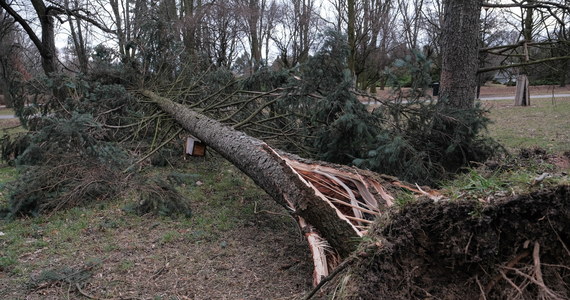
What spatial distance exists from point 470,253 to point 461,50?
4.43m

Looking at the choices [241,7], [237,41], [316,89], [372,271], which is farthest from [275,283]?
[237,41]

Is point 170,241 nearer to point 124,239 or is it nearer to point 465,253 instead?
point 124,239

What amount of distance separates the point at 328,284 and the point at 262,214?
2460 millimetres

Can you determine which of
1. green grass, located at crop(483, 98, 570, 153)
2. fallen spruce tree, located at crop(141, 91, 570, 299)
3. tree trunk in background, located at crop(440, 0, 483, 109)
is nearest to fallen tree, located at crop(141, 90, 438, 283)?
fallen spruce tree, located at crop(141, 91, 570, 299)

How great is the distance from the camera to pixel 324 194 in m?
3.37

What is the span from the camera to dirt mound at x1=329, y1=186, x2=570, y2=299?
1944mm

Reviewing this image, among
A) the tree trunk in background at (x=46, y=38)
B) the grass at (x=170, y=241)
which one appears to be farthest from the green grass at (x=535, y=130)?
the tree trunk in background at (x=46, y=38)

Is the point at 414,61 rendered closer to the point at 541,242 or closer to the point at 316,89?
the point at 316,89

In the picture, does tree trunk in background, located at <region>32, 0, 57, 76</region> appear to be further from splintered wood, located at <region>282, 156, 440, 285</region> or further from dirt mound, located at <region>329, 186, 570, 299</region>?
dirt mound, located at <region>329, 186, 570, 299</region>

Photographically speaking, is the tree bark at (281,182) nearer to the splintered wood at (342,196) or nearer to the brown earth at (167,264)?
the splintered wood at (342,196)

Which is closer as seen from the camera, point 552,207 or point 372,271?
point 552,207

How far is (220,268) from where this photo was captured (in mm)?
3332

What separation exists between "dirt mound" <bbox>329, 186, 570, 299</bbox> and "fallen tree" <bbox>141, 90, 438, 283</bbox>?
37cm

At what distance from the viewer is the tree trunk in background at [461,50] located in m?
5.65
